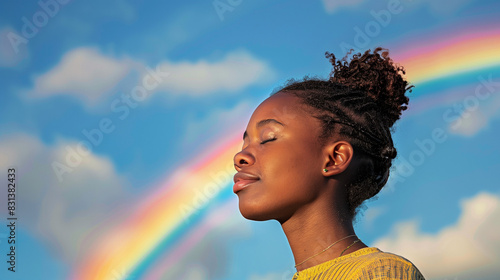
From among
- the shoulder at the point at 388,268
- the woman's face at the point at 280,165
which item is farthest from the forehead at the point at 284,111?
the shoulder at the point at 388,268

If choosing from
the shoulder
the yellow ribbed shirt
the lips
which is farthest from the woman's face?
the shoulder

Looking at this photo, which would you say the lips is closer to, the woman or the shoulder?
the woman

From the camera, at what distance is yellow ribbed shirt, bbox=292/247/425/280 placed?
309 centimetres

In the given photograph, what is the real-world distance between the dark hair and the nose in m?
0.49

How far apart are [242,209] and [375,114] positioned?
1.23 metres

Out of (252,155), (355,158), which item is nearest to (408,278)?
(355,158)

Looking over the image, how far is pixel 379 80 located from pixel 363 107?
1.34 feet

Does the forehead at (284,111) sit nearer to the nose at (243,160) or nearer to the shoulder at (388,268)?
the nose at (243,160)

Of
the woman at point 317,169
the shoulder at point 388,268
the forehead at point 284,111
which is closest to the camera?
the shoulder at point 388,268

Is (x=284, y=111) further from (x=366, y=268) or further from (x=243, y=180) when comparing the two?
(x=366, y=268)

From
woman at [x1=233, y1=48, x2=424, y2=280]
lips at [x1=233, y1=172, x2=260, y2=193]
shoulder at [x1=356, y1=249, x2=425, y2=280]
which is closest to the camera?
shoulder at [x1=356, y1=249, x2=425, y2=280]

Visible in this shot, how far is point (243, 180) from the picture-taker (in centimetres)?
377

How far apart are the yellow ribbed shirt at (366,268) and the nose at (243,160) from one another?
77cm

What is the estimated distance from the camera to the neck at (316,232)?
3619mm
